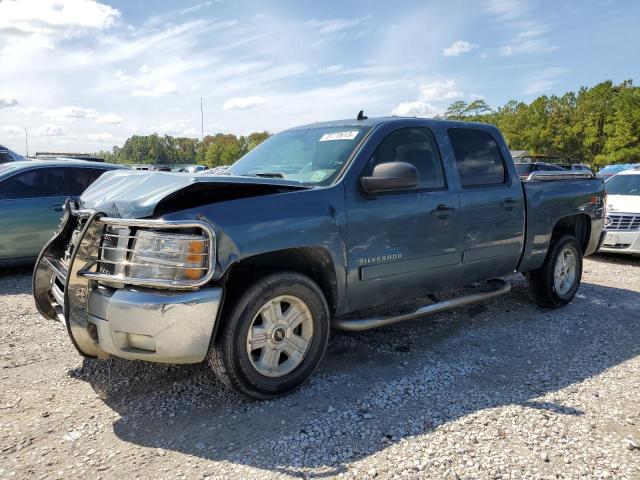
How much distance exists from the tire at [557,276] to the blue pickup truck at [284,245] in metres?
0.57

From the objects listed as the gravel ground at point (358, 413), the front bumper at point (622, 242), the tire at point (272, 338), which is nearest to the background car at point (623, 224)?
the front bumper at point (622, 242)

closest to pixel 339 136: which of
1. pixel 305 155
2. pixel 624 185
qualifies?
pixel 305 155

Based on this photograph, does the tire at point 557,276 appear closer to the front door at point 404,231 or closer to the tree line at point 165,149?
the front door at point 404,231

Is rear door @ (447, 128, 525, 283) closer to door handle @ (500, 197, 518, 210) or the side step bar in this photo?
door handle @ (500, 197, 518, 210)

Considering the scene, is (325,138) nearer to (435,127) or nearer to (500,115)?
(435,127)

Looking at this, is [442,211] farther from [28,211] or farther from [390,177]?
[28,211]

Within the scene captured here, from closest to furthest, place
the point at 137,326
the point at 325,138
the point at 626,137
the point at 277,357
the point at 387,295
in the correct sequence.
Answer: the point at 137,326, the point at 277,357, the point at 387,295, the point at 325,138, the point at 626,137

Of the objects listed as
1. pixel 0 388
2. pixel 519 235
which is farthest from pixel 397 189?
pixel 0 388

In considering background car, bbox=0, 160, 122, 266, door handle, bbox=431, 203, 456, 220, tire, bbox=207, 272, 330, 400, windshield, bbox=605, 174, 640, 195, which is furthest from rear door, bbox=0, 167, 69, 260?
windshield, bbox=605, 174, 640, 195

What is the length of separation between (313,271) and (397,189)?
89cm

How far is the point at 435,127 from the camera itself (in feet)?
14.7

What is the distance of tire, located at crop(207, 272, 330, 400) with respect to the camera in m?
3.14

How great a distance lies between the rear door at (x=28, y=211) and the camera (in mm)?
6859

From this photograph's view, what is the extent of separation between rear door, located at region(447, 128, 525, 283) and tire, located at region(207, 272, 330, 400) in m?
1.67
